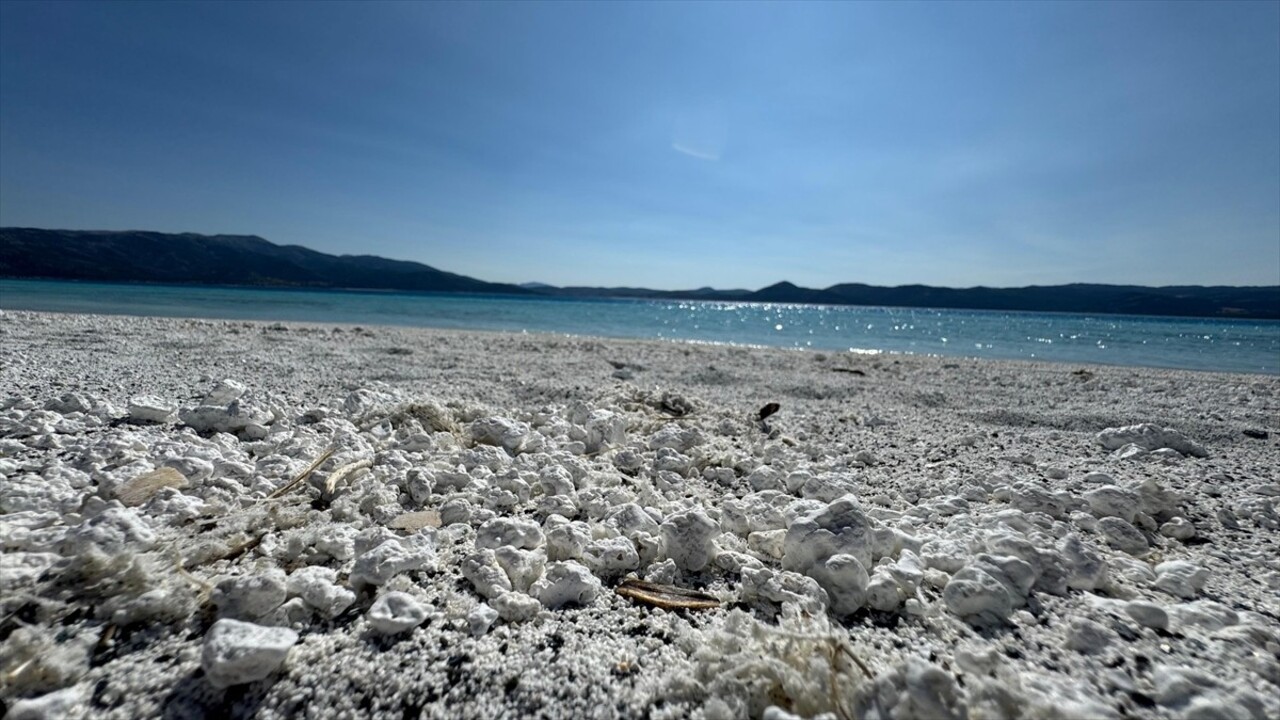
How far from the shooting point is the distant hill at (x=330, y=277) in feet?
175

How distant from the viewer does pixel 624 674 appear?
1252 millimetres

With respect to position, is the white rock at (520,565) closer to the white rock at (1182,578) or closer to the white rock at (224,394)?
the white rock at (1182,578)

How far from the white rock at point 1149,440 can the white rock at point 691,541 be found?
3236mm

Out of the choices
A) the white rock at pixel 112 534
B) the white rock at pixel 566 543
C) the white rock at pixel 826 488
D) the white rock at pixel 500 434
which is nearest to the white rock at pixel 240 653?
the white rock at pixel 112 534

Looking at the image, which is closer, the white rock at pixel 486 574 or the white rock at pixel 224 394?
the white rock at pixel 486 574

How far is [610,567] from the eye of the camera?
170cm

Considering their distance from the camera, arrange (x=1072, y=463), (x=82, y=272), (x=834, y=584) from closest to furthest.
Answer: (x=834, y=584) < (x=1072, y=463) < (x=82, y=272)

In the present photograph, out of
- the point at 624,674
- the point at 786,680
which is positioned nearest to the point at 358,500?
the point at 624,674

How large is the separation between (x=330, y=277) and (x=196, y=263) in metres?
18.4

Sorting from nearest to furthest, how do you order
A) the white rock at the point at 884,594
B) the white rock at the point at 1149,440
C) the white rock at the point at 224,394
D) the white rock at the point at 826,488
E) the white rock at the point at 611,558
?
the white rock at the point at 884,594 → the white rock at the point at 611,558 → the white rock at the point at 826,488 → the white rock at the point at 224,394 → the white rock at the point at 1149,440

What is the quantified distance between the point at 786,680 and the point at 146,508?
2.13m

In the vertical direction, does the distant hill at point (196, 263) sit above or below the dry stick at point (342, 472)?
above

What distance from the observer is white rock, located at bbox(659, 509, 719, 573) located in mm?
1735

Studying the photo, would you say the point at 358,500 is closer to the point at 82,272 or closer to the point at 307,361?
the point at 307,361
